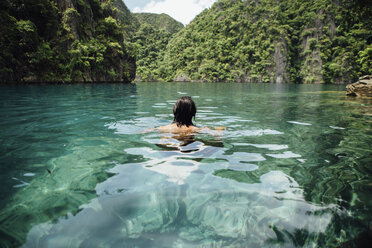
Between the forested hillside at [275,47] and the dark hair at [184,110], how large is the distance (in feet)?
255

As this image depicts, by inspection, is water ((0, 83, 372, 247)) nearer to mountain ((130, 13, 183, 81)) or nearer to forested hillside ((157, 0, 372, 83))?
forested hillside ((157, 0, 372, 83))

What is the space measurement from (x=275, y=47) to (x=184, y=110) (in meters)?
87.0

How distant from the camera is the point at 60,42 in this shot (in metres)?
27.5

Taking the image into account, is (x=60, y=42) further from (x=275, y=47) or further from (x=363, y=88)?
(x=275, y=47)

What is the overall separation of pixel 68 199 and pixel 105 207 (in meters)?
0.43

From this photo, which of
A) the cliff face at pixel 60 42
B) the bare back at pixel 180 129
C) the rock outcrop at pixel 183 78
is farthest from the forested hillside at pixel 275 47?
the bare back at pixel 180 129

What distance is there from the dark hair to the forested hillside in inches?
3065

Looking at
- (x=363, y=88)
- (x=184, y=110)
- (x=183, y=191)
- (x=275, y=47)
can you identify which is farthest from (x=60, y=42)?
(x=275, y=47)

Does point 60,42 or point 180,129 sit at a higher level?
point 60,42

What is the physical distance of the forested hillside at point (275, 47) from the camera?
70688 mm

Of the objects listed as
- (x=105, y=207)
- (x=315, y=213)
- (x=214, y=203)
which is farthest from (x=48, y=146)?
(x=315, y=213)

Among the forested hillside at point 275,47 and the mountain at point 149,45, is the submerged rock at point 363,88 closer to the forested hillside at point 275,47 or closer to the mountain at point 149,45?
the forested hillside at point 275,47

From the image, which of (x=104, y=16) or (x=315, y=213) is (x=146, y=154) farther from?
(x=104, y=16)

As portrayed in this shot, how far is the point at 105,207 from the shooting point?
77.9 inches
